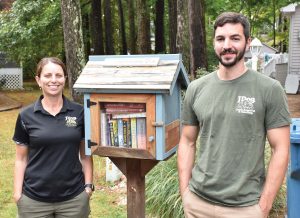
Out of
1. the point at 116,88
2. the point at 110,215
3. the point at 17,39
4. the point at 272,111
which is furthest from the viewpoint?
the point at 17,39

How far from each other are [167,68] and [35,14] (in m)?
14.7

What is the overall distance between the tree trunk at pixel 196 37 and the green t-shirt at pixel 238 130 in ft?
30.3

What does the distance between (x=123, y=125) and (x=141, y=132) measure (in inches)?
5.5

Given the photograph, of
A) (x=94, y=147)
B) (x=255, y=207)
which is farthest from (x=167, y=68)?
(x=255, y=207)

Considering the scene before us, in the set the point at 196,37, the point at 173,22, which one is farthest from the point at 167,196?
the point at 173,22

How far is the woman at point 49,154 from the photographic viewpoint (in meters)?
2.75

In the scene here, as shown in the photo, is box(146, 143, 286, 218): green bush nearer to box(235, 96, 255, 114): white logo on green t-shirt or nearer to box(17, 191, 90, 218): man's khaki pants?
box(17, 191, 90, 218): man's khaki pants

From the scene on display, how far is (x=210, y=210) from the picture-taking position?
2408mm

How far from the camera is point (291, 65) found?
17.4 metres

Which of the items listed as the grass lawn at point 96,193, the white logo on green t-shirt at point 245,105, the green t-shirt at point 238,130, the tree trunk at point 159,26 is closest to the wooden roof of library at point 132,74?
the green t-shirt at point 238,130

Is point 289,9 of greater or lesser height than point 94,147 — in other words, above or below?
above

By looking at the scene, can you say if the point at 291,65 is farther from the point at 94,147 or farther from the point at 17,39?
the point at 94,147

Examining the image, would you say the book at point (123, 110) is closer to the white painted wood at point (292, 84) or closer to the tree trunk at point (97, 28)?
the white painted wood at point (292, 84)

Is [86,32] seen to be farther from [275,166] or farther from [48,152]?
[275,166]
